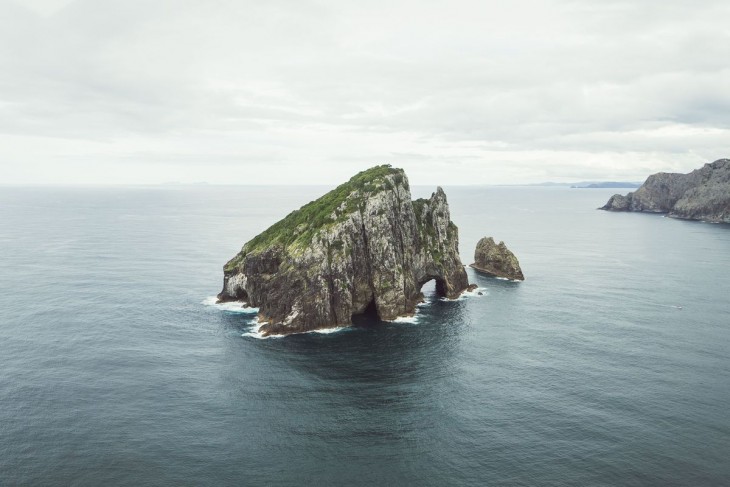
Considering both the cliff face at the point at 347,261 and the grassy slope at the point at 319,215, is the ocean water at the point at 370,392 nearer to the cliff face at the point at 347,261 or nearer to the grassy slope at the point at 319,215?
the cliff face at the point at 347,261

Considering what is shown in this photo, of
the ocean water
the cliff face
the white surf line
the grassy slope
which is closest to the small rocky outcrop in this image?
the ocean water

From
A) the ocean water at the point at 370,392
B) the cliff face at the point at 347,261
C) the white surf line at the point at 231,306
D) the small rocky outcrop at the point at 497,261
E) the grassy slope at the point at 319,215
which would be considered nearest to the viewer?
the ocean water at the point at 370,392

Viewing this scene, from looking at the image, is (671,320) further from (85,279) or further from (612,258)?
(85,279)

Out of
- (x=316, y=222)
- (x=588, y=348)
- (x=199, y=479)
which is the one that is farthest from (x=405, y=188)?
(x=199, y=479)

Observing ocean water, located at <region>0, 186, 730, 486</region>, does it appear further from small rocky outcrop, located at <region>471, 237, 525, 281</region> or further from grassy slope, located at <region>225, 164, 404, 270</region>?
small rocky outcrop, located at <region>471, 237, 525, 281</region>

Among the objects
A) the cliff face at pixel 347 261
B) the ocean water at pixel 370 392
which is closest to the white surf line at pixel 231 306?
the ocean water at pixel 370 392

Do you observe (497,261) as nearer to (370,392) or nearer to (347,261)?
(347,261)
